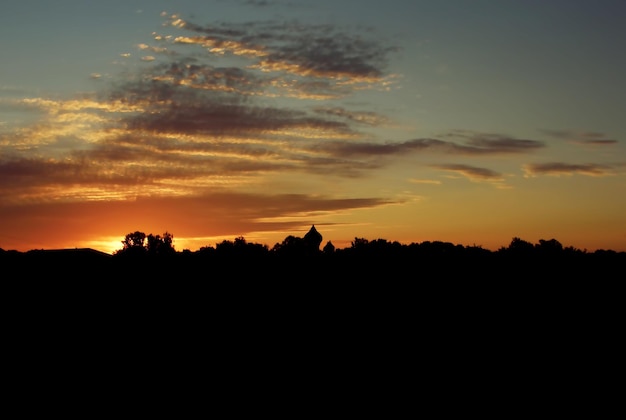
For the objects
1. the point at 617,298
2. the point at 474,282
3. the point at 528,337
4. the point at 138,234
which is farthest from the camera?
the point at 138,234

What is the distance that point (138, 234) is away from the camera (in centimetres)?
6531

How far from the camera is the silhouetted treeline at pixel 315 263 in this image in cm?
3797

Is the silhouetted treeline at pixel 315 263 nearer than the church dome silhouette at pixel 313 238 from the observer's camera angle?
Yes

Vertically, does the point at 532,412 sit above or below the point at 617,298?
below

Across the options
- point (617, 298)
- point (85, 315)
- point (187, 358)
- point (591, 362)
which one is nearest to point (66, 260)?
point (85, 315)

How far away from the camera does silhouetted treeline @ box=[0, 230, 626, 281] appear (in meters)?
38.0

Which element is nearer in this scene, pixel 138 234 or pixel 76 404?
pixel 76 404

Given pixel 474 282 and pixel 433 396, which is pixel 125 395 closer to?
pixel 433 396

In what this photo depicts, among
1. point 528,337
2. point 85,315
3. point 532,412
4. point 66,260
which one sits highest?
point 66,260

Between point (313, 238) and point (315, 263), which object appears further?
point (313, 238)

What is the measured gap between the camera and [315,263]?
136 feet

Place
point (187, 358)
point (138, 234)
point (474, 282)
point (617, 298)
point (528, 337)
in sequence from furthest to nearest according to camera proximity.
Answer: point (138, 234), point (474, 282), point (617, 298), point (528, 337), point (187, 358)

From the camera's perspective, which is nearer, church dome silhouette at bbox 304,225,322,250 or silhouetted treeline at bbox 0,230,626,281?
silhouetted treeline at bbox 0,230,626,281

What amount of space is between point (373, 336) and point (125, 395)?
12.4 metres
